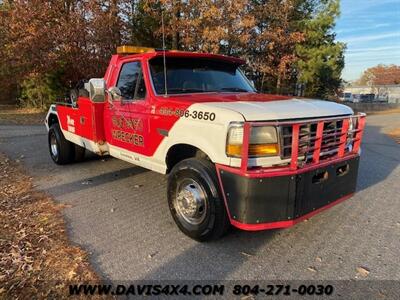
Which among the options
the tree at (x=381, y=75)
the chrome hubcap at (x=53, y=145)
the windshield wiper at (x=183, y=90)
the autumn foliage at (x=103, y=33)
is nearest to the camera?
the windshield wiper at (x=183, y=90)

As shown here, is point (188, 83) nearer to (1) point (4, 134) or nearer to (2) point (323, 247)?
(2) point (323, 247)

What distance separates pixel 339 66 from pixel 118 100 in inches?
1074

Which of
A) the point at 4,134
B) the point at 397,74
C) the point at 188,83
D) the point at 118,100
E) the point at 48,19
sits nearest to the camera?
the point at 188,83

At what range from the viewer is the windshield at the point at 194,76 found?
484cm

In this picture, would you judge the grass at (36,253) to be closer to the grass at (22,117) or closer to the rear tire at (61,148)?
the rear tire at (61,148)

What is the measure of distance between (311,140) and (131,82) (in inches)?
106

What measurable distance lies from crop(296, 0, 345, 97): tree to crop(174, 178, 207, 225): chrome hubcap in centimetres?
2473

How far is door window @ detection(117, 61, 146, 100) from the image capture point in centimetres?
499

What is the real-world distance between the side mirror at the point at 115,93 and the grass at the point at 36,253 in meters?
1.69

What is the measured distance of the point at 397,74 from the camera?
95062 mm

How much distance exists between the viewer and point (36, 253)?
3697 mm

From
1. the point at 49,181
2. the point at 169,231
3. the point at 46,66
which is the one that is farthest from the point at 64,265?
the point at 46,66

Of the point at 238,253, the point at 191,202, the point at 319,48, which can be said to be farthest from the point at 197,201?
the point at 319,48

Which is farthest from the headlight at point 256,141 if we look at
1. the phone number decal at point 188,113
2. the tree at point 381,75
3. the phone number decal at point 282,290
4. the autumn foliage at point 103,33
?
the tree at point 381,75
